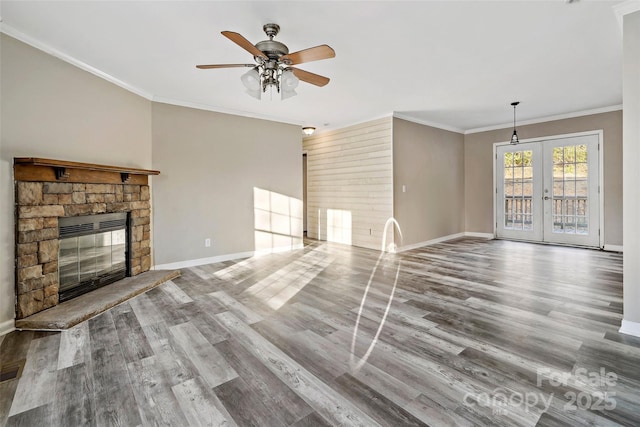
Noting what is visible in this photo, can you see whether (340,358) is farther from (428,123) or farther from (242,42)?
(428,123)

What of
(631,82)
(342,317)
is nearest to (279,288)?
(342,317)

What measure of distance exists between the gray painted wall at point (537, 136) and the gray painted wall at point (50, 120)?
7122mm

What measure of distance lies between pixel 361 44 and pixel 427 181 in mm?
4162

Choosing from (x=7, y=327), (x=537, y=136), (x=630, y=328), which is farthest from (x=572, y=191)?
(x=7, y=327)

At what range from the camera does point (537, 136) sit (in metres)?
6.55

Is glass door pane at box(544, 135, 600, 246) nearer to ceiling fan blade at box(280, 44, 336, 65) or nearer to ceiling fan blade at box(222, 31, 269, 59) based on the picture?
ceiling fan blade at box(280, 44, 336, 65)

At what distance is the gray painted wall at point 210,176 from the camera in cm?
460

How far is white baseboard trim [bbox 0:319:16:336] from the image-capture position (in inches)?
102

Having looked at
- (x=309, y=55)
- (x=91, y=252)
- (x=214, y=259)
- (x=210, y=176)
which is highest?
(x=309, y=55)

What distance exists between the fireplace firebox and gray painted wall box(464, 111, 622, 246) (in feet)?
23.9

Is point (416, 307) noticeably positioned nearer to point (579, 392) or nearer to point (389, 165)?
point (579, 392)

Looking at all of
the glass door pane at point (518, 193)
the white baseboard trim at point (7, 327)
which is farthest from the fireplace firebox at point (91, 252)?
the glass door pane at point (518, 193)

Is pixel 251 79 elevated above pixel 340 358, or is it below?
above

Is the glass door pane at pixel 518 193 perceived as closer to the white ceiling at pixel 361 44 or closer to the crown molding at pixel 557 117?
the crown molding at pixel 557 117
